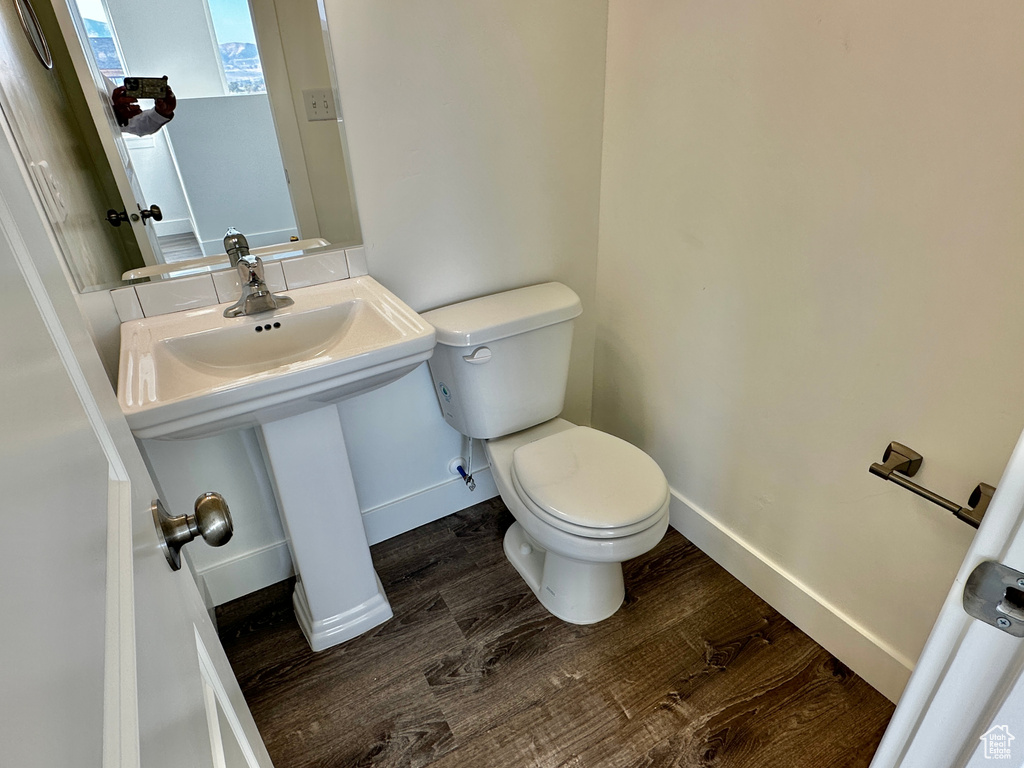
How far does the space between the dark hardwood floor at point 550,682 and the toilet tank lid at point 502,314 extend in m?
0.75

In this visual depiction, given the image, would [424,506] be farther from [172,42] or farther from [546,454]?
[172,42]

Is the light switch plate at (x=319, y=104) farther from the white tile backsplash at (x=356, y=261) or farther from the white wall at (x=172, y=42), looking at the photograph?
the white tile backsplash at (x=356, y=261)

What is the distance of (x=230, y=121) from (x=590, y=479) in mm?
1170

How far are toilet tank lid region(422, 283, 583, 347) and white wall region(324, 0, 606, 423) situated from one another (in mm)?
81

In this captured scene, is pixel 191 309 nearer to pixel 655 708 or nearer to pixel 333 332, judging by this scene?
pixel 333 332

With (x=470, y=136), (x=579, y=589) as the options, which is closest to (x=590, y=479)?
(x=579, y=589)

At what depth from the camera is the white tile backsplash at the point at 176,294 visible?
4.24 feet

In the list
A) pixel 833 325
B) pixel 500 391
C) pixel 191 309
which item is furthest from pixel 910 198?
pixel 191 309

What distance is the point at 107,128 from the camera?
1.18m

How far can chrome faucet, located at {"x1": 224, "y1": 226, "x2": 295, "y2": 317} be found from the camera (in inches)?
51.9

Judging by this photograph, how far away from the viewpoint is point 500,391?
1.62m

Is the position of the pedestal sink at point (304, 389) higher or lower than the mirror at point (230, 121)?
lower

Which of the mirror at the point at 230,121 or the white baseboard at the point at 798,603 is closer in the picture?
the mirror at the point at 230,121

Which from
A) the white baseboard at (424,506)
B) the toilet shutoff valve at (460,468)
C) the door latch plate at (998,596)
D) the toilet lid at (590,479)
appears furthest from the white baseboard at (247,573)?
the door latch plate at (998,596)
